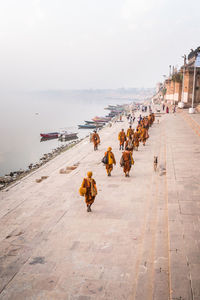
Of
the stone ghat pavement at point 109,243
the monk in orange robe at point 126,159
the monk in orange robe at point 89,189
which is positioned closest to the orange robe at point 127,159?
the monk in orange robe at point 126,159

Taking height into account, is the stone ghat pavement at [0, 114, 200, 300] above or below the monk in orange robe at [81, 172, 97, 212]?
below

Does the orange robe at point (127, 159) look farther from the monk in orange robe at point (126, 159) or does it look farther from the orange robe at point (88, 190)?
the orange robe at point (88, 190)

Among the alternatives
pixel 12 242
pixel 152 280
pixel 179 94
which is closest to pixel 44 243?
pixel 12 242

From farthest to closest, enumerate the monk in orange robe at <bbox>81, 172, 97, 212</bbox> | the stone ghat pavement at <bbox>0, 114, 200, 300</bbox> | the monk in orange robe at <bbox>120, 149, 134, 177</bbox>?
the monk in orange robe at <bbox>120, 149, 134, 177</bbox> < the monk in orange robe at <bbox>81, 172, 97, 212</bbox> < the stone ghat pavement at <bbox>0, 114, 200, 300</bbox>

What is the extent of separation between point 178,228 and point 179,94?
34.3m

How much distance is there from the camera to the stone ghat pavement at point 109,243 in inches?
153

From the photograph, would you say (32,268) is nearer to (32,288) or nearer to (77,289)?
(32,288)

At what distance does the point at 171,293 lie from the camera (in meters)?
3.45

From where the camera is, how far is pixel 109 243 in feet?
17.1

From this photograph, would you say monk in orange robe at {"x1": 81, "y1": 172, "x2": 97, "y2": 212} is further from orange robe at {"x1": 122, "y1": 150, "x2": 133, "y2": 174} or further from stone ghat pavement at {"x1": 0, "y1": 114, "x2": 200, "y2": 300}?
orange robe at {"x1": 122, "y1": 150, "x2": 133, "y2": 174}

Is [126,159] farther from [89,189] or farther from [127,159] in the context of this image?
[89,189]

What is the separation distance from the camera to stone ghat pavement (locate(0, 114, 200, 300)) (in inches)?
153

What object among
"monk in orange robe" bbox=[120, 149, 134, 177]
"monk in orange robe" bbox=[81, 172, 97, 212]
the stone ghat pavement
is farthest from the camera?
"monk in orange robe" bbox=[120, 149, 134, 177]

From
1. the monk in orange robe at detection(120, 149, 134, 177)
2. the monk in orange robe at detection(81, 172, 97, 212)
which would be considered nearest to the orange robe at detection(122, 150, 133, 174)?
the monk in orange robe at detection(120, 149, 134, 177)
